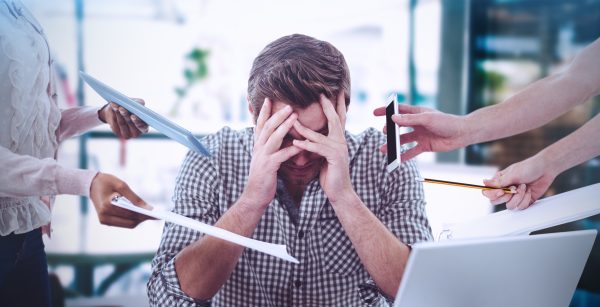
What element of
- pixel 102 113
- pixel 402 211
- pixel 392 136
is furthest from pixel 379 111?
pixel 102 113

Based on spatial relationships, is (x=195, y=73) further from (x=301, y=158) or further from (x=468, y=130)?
(x=468, y=130)

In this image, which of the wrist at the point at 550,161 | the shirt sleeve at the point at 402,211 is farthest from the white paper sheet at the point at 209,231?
the wrist at the point at 550,161

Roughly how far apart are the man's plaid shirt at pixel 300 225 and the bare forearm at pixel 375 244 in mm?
98

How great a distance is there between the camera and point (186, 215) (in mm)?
1344

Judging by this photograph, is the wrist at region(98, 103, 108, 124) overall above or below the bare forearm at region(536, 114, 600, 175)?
above

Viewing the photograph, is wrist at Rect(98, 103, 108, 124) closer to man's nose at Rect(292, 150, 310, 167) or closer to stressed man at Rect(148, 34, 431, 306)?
stressed man at Rect(148, 34, 431, 306)

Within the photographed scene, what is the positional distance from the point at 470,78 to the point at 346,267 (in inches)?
39.4

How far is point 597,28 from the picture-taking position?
197cm

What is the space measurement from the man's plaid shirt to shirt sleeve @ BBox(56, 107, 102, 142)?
0.30 m

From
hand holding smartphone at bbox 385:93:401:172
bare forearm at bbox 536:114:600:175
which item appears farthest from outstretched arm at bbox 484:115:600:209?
hand holding smartphone at bbox 385:93:401:172

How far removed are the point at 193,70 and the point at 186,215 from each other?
63 centimetres

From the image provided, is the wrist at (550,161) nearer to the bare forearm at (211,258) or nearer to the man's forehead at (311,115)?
the man's forehead at (311,115)

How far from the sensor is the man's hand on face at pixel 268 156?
1296 mm

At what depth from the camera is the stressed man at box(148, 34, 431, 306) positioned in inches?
51.2
